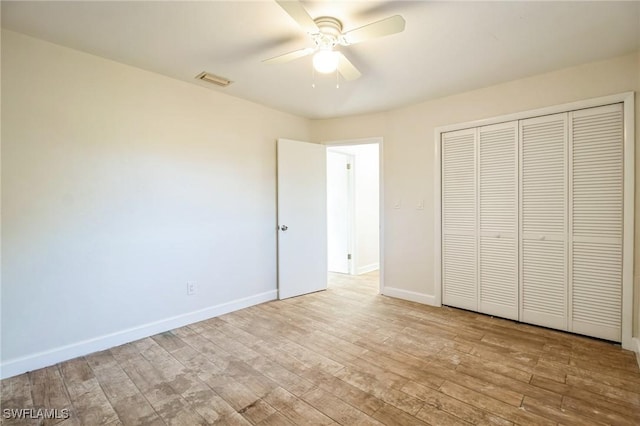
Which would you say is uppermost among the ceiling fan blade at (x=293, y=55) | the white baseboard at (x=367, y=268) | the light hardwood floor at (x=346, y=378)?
the ceiling fan blade at (x=293, y=55)

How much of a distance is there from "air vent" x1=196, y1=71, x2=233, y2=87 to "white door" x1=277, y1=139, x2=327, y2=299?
0.95 metres

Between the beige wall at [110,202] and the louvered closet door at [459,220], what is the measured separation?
2.26 meters

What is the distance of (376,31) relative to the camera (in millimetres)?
1680

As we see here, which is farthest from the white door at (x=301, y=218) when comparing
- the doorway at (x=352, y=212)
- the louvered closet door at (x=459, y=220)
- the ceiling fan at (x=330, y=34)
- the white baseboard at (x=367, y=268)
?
the ceiling fan at (x=330, y=34)

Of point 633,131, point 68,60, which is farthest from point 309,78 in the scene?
point 633,131

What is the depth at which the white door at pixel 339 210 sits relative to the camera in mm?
4996

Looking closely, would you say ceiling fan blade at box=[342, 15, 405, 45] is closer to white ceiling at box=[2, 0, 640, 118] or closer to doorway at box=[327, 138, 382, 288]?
white ceiling at box=[2, 0, 640, 118]

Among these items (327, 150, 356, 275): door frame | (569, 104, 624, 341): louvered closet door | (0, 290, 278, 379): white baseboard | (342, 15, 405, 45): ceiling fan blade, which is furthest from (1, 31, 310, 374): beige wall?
(569, 104, 624, 341): louvered closet door

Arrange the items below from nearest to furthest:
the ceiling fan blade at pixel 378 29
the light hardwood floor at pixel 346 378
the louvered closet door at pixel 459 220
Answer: the ceiling fan blade at pixel 378 29, the light hardwood floor at pixel 346 378, the louvered closet door at pixel 459 220

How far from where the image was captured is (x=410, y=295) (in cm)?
359

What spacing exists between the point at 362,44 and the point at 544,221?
2279mm

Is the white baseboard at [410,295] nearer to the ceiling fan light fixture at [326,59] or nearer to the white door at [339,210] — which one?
the white door at [339,210]

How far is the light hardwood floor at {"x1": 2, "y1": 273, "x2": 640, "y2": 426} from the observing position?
5.42ft

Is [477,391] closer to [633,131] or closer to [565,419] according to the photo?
[565,419]
